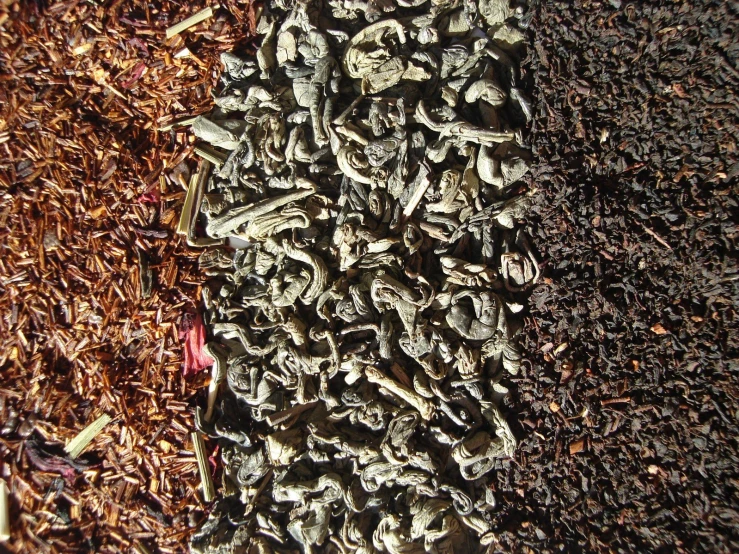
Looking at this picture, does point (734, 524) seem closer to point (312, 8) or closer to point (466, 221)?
point (466, 221)

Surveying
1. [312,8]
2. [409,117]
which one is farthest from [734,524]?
[312,8]

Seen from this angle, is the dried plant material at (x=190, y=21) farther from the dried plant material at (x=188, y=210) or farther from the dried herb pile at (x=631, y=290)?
the dried herb pile at (x=631, y=290)

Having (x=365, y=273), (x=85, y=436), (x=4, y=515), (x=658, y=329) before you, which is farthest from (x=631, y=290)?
(x=4, y=515)

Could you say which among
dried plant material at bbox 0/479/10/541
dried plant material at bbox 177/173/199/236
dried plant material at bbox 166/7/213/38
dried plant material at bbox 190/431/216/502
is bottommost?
dried plant material at bbox 0/479/10/541

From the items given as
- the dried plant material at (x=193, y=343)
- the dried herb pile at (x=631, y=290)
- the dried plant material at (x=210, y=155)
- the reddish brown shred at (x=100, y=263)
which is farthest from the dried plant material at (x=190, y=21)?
the dried herb pile at (x=631, y=290)

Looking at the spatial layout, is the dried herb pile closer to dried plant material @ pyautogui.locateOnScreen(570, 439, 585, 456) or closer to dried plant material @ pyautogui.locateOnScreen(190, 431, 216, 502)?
dried plant material @ pyautogui.locateOnScreen(570, 439, 585, 456)

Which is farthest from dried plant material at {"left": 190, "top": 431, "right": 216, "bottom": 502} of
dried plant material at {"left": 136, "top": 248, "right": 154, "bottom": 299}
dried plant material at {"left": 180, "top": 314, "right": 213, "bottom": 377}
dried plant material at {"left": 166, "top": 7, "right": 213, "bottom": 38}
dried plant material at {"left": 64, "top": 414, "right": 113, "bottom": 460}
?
dried plant material at {"left": 166, "top": 7, "right": 213, "bottom": 38}

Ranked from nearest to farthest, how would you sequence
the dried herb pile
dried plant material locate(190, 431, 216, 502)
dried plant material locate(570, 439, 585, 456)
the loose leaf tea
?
the dried herb pile → dried plant material locate(570, 439, 585, 456) → the loose leaf tea → dried plant material locate(190, 431, 216, 502)
